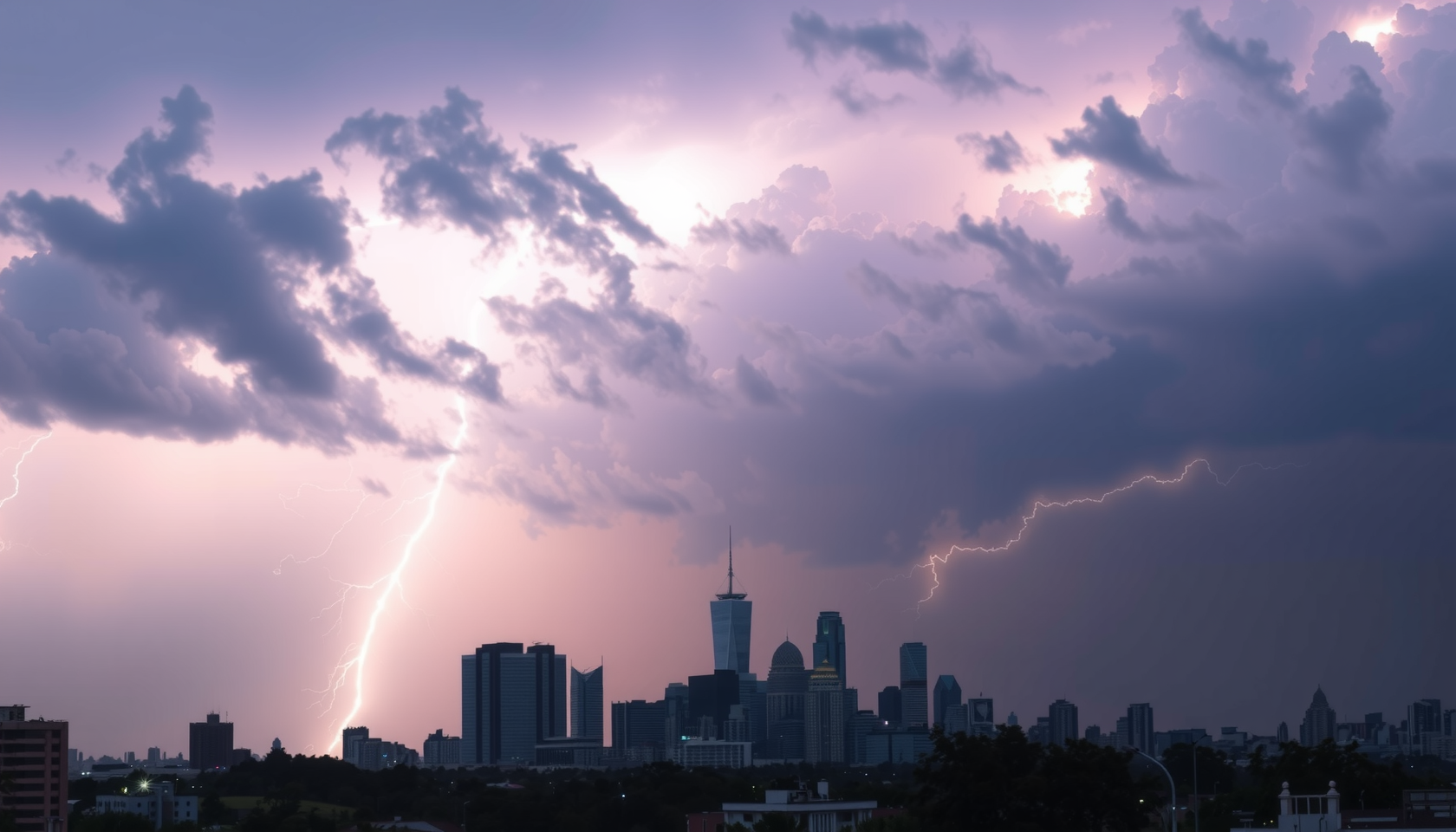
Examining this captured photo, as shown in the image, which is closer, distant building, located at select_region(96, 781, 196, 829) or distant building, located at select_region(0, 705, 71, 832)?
distant building, located at select_region(0, 705, 71, 832)

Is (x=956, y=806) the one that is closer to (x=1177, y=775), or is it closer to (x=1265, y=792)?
(x=1265, y=792)

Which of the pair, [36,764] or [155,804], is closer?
[36,764]

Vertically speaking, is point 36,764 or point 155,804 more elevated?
point 36,764

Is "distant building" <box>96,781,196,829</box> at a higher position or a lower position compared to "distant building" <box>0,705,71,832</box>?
lower

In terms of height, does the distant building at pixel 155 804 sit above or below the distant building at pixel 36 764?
below

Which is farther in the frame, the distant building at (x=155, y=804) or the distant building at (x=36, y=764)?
the distant building at (x=155, y=804)
